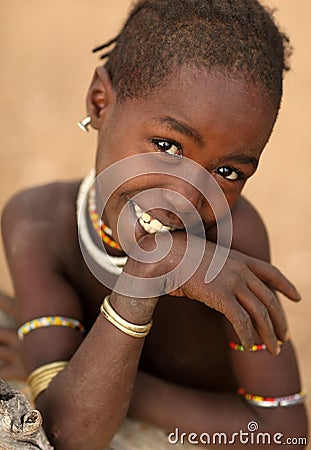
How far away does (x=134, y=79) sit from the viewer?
184 centimetres

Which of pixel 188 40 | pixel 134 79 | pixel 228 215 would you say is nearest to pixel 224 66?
pixel 188 40

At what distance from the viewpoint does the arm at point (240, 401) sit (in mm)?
2035

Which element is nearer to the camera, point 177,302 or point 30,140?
point 177,302

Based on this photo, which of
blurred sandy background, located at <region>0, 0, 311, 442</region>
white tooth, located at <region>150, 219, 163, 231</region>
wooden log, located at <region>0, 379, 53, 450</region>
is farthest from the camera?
blurred sandy background, located at <region>0, 0, 311, 442</region>

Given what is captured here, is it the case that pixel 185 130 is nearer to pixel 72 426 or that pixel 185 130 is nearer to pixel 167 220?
pixel 167 220

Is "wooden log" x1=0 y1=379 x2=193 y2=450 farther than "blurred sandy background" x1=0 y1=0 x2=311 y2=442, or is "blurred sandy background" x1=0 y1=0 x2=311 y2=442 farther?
"blurred sandy background" x1=0 y1=0 x2=311 y2=442

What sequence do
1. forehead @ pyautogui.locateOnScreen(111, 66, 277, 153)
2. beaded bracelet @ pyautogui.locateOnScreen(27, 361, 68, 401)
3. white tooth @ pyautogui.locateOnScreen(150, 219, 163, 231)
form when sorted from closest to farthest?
forehead @ pyautogui.locateOnScreen(111, 66, 277, 153) → white tooth @ pyautogui.locateOnScreen(150, 219, 163, 231) → beaded bracelet @ pyautogui.locateOnScreen(27, 361, 68, 401)

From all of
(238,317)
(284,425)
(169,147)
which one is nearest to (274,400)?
(284,425)

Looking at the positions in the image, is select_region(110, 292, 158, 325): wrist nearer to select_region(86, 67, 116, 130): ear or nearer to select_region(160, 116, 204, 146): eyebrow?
select_region(160, 116, 204, 146): eyebrow

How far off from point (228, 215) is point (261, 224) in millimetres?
174

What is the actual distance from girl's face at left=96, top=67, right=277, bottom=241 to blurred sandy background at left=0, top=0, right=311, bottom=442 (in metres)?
2.02

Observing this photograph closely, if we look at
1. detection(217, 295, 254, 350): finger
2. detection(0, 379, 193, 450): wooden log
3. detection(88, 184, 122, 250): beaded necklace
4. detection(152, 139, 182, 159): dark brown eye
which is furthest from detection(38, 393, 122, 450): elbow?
detection(152, 139, 182, 159): dark brown eye

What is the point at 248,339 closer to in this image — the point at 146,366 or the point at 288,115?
the point at 146,366

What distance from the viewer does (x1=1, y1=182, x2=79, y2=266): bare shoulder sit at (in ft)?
7.13
